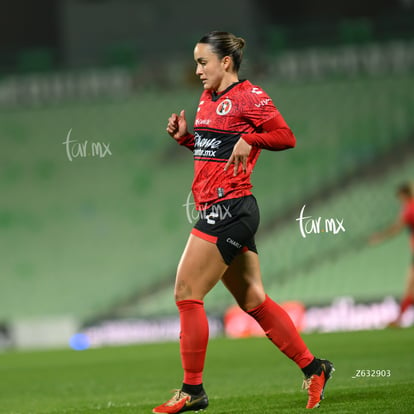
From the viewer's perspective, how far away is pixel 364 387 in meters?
6.26

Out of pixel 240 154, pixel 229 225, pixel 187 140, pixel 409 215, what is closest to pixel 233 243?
pixel 229 225

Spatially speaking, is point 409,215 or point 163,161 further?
point 163,161

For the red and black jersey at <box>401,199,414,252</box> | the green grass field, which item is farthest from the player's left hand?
the red and black jersey at <box>401,199,414,252</box>

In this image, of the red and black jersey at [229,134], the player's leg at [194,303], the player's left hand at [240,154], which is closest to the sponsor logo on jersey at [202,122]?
the red and black jersey at [229,134]

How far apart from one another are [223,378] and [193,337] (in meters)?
3.13

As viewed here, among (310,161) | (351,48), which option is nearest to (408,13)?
(351,48)

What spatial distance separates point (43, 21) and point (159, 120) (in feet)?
14.3

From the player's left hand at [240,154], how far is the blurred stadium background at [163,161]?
1151 centimetres

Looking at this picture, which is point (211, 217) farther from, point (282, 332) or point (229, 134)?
point (282, 332)

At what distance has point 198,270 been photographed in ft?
16.6

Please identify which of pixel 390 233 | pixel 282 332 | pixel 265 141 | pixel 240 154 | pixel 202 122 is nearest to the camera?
pixel 240 154

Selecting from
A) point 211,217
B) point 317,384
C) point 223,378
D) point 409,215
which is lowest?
point 223,378

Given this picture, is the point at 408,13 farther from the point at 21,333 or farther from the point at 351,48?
the point at 21,333

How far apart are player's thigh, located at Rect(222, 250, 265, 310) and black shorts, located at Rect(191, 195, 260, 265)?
113mm
